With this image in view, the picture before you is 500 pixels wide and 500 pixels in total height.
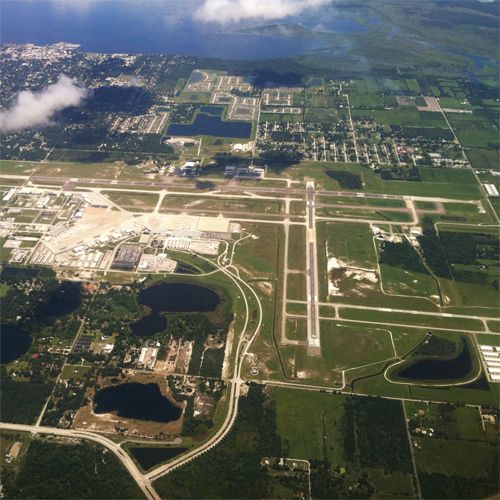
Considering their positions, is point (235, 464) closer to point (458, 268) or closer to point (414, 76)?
point (458, 268)

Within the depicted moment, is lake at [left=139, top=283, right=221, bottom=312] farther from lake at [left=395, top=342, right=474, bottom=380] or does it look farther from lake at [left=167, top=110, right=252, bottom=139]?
lake at [left=167, top=110, right=252, bottom=139]

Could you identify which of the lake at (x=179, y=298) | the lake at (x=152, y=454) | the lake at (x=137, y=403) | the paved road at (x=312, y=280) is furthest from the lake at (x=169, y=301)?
the lake at (x=152, y=454)

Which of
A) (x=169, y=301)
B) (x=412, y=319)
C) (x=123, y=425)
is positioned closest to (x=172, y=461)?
(x=123, y=425)

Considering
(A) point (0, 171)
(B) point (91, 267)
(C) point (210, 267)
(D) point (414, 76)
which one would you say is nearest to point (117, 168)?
(A) point (0, 171)

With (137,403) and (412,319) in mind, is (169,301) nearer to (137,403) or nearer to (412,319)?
(137,403)

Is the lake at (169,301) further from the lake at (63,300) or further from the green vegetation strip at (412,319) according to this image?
the green vegetation strip at (412,319)
